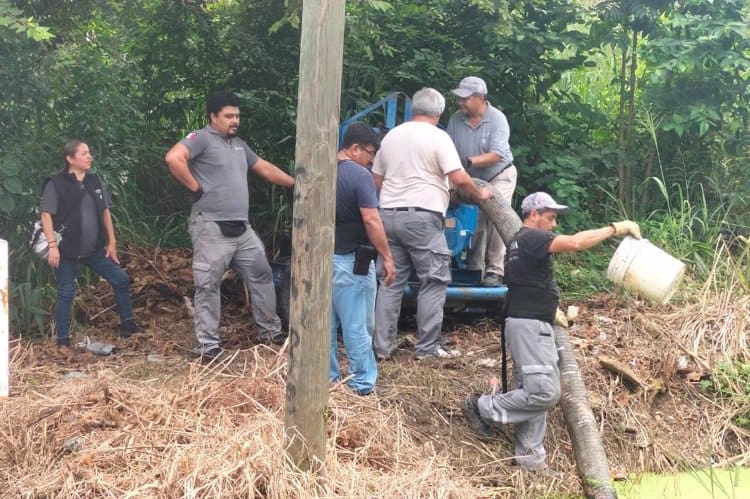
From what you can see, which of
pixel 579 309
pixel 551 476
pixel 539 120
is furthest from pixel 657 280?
pixel 539 120

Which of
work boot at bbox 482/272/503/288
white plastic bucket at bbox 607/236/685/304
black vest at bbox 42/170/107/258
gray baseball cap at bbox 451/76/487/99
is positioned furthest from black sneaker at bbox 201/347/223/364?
white plastic bucket at bbox 607/236/685/304

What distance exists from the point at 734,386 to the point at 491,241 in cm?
211

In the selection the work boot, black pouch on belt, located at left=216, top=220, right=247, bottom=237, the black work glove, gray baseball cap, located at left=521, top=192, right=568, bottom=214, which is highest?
gray baseball cap, located at left=521, top=192, right=568, bottom=214

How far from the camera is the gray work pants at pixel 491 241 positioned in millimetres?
7070

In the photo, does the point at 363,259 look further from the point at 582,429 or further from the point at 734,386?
the point at 734,386

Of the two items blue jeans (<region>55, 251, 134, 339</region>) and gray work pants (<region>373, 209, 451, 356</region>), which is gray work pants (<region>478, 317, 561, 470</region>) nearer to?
gray work pants (<region>373, 209, 451, 356</region>)

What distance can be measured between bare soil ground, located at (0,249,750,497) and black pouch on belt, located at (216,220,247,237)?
0.90m

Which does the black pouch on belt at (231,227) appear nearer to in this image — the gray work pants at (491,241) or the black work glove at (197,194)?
the black work glove at (197,194)

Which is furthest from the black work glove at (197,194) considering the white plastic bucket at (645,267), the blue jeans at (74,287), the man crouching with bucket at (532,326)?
the white plastic bucket at (645,267)

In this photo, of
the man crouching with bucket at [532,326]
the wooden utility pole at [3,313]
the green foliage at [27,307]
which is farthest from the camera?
the green foliage at [27,307]

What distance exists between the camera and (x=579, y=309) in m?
7.29

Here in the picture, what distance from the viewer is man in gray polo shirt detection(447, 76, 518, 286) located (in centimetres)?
691

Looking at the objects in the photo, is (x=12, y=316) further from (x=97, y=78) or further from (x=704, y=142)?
(x=704, y=142)

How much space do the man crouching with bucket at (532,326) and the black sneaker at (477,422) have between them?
22 cm
